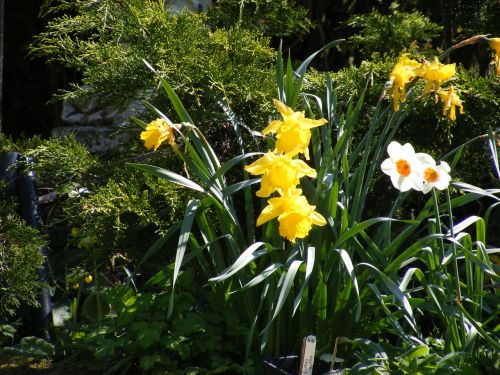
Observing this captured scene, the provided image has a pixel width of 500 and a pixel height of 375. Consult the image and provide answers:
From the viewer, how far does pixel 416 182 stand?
2.02 m

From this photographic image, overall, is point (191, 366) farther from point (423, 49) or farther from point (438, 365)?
point (423, 49)

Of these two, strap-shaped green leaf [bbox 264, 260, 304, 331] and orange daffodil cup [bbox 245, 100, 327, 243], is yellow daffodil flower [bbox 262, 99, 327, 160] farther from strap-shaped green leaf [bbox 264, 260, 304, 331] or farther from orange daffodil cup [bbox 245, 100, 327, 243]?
strap-shaped green leaf [bbox 264, 260, 304, 331]

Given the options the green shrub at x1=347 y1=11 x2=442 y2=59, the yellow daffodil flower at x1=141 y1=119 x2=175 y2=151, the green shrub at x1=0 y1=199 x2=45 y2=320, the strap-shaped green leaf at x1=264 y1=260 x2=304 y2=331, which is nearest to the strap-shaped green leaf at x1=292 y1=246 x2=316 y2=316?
the strap-shaped green leaf at x1=264 y1=260 x2=304 y2=331

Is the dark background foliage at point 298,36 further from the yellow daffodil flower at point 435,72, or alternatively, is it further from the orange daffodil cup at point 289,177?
the orange daffodil cup at point 289,177

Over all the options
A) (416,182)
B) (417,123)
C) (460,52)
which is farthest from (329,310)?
(460,52)

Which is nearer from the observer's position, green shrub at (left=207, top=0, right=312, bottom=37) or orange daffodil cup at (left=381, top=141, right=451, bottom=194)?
orange daffodil cup at (left=381, top=141, right=451, bottom=194)

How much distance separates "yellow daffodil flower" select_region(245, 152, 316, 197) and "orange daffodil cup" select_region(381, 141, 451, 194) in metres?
0.27

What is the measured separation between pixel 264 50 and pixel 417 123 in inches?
25.0

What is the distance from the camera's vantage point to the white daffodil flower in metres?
2.03

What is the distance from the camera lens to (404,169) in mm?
2035

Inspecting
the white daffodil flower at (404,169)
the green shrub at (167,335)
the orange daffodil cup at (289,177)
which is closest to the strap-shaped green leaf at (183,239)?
the green shrub at (167,335)

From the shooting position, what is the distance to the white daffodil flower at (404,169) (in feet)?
6.64

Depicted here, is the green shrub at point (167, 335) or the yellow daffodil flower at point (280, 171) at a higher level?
the yellow daffodil flower at point (280, 171)

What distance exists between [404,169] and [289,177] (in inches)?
13.8
